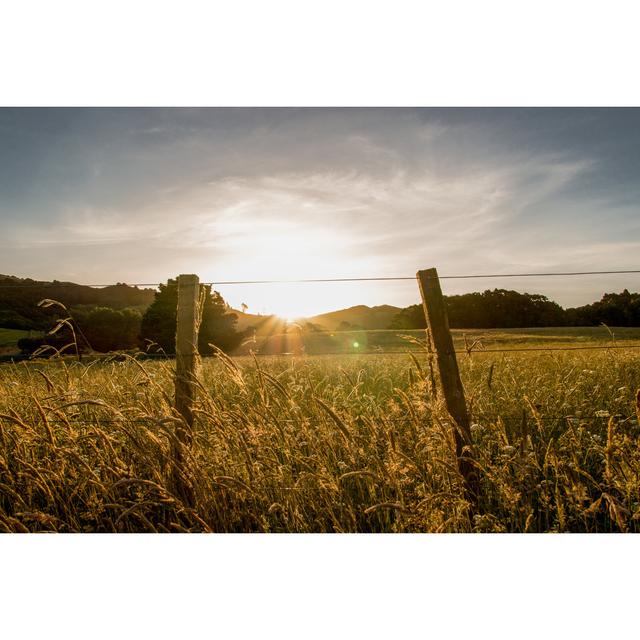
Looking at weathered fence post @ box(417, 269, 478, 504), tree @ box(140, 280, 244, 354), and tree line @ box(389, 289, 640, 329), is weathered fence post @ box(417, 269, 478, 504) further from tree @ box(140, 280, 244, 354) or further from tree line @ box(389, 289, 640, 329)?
tree @ box(140, 280, 244, 354)

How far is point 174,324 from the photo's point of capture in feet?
50.2

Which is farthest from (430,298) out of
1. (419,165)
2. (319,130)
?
(319,130)

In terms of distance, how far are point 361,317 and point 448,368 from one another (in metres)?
3.81

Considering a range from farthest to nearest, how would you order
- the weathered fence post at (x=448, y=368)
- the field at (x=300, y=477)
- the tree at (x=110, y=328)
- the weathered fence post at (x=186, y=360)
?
1. the tree at (x=110, y=328)
2. the weathered fence post at (x=186, y=360)
3. the weathered fence post at (x=448, y=368)
4. the field at (x=300, y=477)

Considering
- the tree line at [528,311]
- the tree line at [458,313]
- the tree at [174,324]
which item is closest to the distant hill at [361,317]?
the tree line at [458,313]

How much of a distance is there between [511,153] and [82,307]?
12641mm

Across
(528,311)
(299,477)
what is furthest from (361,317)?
(528,311)

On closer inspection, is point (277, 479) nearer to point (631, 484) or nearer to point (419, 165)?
point (631, 484)

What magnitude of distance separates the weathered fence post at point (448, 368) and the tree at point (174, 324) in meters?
11.5

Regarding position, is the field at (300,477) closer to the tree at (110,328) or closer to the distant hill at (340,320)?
the distant hill at (340,320)

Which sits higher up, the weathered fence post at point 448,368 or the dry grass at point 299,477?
the weathered fence post at point 448,368

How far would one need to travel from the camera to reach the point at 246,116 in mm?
4340

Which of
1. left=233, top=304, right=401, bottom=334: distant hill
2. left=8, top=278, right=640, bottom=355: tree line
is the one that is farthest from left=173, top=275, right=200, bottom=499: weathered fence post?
left=8, top=278, right=640, bottom=355: tree line

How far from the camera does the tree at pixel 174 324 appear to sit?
15.5m
